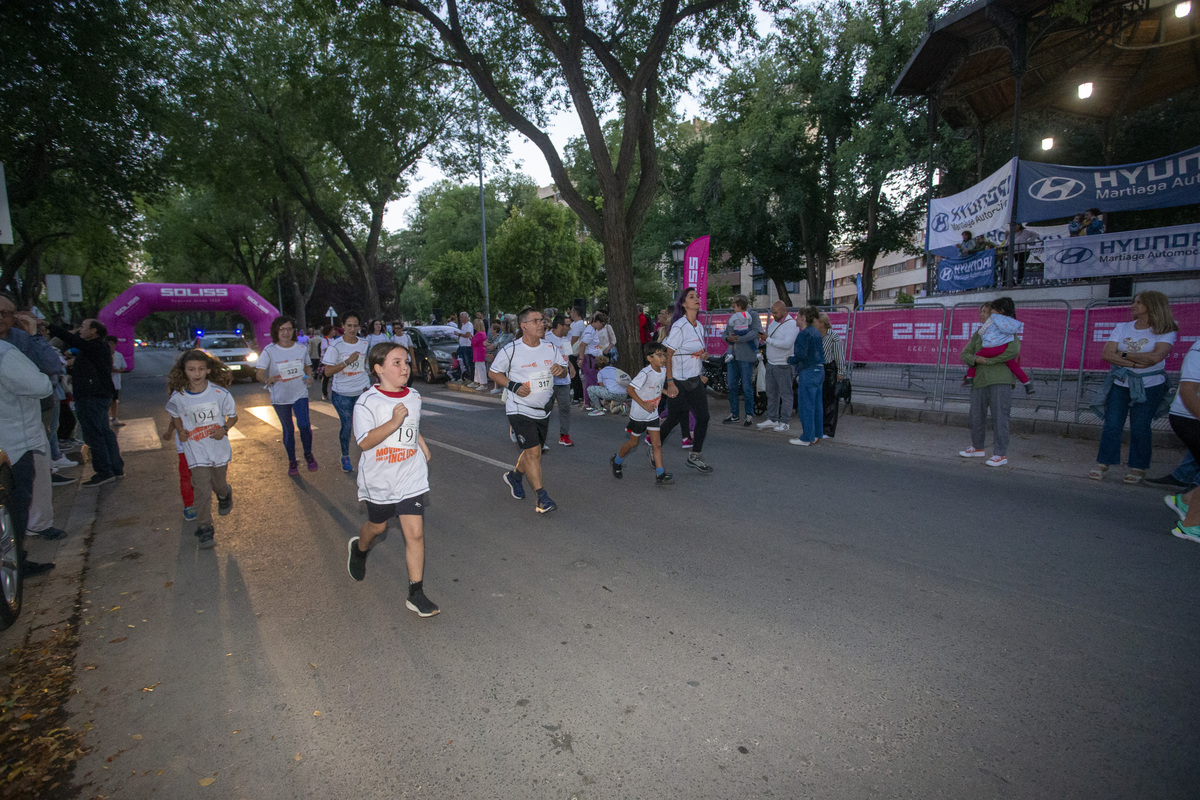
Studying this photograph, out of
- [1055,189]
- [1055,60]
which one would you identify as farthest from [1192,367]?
[1055,60]

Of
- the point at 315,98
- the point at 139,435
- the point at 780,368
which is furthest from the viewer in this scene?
the point at 315,98

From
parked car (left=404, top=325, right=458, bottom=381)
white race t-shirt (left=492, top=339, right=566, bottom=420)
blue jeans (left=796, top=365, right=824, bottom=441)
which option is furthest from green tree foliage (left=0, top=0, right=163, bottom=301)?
blue jeans (left=796, top=365, right=824, bottom=441)

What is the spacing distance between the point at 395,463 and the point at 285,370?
13.5 ft

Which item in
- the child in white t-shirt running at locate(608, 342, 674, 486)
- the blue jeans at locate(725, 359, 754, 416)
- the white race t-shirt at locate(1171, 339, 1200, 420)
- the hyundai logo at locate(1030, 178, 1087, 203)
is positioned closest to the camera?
the white race t-shirt at locate(1171, 339, 1200, 420)

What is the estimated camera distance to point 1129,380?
6.04 m

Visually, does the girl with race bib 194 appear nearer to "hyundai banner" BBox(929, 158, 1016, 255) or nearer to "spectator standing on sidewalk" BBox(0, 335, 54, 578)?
"spectator standing on sidewalk" BBox(0, 335, 54, 578)

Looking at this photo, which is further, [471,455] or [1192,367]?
[471,455]

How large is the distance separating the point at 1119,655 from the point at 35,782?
494 centimetres

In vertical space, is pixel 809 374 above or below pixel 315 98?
below

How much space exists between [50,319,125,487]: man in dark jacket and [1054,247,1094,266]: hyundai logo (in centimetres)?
1668

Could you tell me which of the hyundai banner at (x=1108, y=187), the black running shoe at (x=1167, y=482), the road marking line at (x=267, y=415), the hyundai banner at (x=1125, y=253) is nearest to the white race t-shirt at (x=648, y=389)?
the black running shoe at (x=1167, y=482)

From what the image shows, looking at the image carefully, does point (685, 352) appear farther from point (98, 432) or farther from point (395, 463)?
point (98, 432)

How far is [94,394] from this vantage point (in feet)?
24.0

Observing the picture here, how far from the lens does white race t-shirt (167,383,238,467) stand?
199 inches
